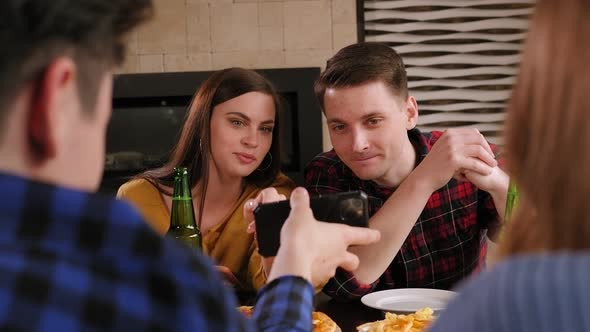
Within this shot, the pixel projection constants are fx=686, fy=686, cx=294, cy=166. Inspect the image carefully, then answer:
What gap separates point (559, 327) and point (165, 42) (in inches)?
122

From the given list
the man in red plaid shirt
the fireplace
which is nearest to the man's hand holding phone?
the man in red plaid shirt

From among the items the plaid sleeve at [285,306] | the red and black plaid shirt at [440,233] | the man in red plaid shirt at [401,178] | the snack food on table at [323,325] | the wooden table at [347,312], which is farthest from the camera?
the red and black plaid shirt at [440,233]

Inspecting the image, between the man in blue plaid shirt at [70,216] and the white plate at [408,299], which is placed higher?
the man in blue plaid shirt at [70,216]

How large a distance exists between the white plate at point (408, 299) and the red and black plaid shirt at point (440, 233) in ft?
0.95

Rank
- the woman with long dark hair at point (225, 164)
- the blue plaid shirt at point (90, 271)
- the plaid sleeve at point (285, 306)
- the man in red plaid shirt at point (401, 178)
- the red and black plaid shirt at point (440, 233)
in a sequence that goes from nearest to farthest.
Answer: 1. the blue plaid shirt at point (90, 271)
2. the plaid sleeve at point (285, 306)
3. the man in red plaid shirt at point (401, 178)
4. the red and black plaid shirt at point (440, 233)
5. the woman with long dark hair at point (225, 164)

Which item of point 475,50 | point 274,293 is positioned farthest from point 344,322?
point 475,50

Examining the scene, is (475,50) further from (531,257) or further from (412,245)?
(531,257)

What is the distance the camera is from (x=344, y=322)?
4.06 feet

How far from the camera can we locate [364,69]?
1.68 metres

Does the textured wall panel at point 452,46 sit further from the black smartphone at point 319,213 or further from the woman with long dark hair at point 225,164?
the black smartphone at point 319,213

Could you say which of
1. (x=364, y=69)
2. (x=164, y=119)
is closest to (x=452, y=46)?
(x=164, y=119)

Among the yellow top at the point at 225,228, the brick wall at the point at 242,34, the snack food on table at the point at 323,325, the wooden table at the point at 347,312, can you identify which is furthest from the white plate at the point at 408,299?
the brick wall at the point at 242,34

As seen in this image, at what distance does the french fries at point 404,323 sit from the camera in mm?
1058

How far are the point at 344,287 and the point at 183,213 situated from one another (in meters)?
0.36
